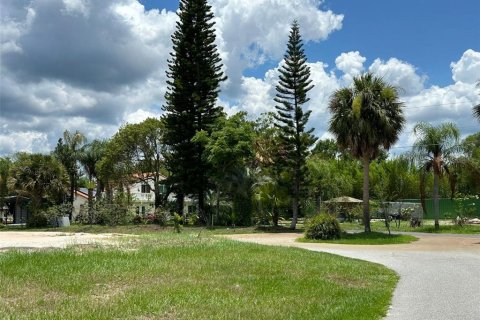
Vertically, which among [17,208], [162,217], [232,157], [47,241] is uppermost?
[232,157]

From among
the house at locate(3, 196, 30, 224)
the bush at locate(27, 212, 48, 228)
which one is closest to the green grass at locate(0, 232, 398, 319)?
the bush at locate(27, 212, 48, 228)

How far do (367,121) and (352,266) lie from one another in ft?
46.9

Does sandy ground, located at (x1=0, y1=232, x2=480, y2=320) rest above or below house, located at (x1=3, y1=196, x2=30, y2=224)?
below

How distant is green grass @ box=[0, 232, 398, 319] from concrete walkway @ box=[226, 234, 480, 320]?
0.40m

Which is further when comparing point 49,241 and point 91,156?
point 91,156

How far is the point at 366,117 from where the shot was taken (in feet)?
88.6

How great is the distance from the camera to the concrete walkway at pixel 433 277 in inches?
331

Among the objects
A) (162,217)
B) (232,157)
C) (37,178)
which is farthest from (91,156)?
(232,157)

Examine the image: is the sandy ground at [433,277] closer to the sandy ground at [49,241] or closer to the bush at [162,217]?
the sandy ground at [49,241]

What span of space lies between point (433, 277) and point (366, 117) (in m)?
15.5

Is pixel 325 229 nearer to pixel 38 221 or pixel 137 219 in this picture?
pixel 137 219

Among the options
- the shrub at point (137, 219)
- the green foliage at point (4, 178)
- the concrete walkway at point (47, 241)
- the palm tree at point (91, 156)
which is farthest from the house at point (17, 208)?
the concrete walkway at point (47, 241)

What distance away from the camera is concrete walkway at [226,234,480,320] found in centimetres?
840

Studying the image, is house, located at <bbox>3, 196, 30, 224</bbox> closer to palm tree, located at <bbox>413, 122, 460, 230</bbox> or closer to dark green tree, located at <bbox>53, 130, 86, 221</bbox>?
dark green tree, located at <bbox>53, 130, 86, 221</bbox>
